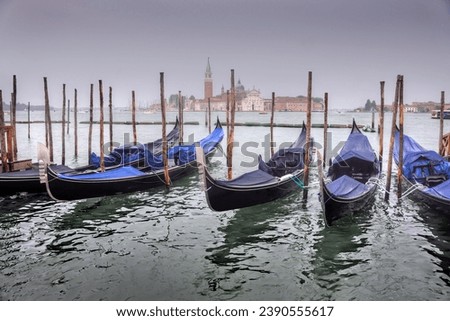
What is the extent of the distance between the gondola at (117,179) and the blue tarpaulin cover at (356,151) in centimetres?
436

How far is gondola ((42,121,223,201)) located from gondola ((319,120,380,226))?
4195 mm

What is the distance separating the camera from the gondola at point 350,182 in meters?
6.45

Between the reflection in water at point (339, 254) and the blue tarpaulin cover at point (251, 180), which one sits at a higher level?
the blue tarpaulin cover at point (251, 180)

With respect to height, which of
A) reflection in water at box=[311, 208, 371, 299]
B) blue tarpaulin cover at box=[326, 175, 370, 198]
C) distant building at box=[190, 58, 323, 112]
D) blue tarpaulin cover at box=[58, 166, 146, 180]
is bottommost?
reflection in water at box=[311, 208, 371, 299]

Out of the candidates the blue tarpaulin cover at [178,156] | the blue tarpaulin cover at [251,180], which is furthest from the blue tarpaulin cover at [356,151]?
the blue tarpaulin cover at [178,156]

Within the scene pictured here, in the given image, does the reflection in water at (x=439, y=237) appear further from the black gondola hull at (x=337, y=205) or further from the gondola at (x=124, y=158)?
the gondola at (x=124, y=158)

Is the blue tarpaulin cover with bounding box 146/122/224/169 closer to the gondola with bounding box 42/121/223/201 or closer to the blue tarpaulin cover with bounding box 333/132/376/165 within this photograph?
the gondola with bounding box 42/121/223/201

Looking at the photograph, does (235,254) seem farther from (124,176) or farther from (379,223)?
(124,176)

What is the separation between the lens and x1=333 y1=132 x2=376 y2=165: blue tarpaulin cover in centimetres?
911

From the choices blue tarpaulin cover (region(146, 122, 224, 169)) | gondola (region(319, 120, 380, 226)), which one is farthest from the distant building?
gondola (region(319, 120, 380, 226))

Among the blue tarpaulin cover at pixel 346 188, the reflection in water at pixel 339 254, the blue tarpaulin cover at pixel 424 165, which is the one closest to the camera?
the reflection in water at pixel 339 254

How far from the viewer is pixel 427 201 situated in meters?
7.38

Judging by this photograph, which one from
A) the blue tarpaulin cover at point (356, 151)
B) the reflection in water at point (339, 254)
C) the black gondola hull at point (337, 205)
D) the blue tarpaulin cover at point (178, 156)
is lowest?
the reflection in water at point (339, 254)
